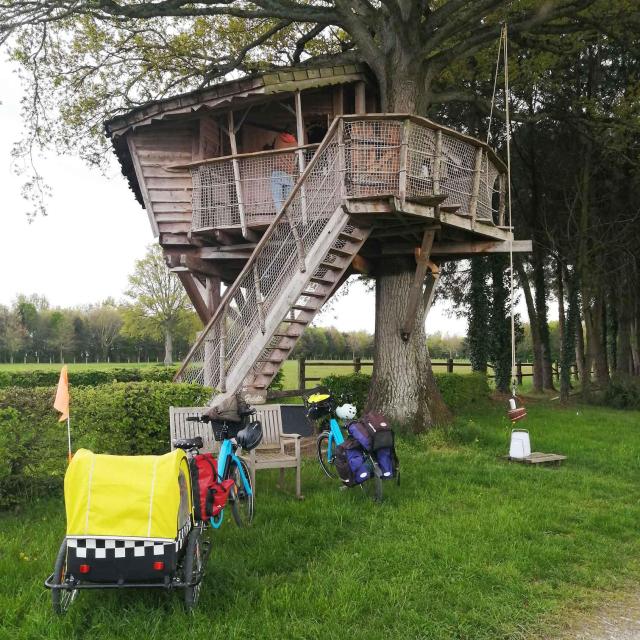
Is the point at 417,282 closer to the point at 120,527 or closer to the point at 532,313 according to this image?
the point at 120,527

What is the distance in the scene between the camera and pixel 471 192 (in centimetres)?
1062

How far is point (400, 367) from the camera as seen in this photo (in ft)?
38.6

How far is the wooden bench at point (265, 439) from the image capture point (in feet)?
22.4

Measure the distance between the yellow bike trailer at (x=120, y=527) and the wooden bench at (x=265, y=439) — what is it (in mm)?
2740

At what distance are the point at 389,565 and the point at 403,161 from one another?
6.30 m

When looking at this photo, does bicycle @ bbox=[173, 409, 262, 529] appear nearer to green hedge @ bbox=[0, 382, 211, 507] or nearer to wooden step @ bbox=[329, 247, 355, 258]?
green hedge @ bbox=[0, 382, 211, 507]

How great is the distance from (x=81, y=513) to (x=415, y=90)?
418 inches

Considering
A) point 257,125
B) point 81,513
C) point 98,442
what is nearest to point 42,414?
point 98,442

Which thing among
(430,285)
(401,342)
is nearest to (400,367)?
(401,342)

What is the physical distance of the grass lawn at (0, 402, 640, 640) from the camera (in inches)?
150

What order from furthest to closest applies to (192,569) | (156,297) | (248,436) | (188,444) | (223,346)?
(156,297) → (223,346) → (248,436) → (188,444) → (192,569)

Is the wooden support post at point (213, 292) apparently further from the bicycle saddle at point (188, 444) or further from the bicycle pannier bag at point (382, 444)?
the bicycle saddle at point (188, 444)

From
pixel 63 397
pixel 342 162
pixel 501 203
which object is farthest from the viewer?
pixel 501 203

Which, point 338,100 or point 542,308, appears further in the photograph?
point 542,308
